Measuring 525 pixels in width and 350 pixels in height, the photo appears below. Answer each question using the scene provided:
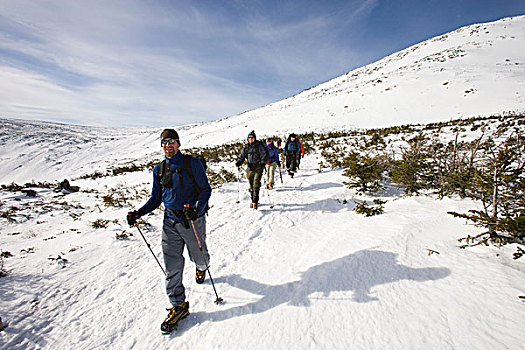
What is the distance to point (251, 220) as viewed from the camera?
226 inches

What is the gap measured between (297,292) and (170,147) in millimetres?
2835

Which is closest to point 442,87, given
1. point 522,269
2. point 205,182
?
→ point 522,269

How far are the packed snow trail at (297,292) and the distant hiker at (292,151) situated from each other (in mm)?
5500

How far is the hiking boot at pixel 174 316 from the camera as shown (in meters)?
2.64

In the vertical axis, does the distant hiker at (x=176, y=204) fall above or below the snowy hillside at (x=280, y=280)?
above

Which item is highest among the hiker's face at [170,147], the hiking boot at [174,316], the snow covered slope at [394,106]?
the snow covered slope at [394,106]

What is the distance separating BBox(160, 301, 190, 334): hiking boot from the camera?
2.64 meters

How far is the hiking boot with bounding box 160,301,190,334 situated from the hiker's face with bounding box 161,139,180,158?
211cm

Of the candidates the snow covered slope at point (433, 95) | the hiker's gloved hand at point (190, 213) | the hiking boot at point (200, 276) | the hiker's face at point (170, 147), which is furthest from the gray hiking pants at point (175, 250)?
the snow covered slope at point (433, 95)

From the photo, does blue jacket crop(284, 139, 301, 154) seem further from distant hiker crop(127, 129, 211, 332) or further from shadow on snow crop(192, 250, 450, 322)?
distant hiker crop(127, 129, 211, 332)

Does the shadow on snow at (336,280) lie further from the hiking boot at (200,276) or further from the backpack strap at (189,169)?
the backpack strap at (189,169)

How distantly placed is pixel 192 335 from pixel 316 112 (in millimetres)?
35668

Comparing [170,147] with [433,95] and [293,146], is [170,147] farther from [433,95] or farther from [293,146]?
[433,95]

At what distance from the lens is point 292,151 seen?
10164 mm
